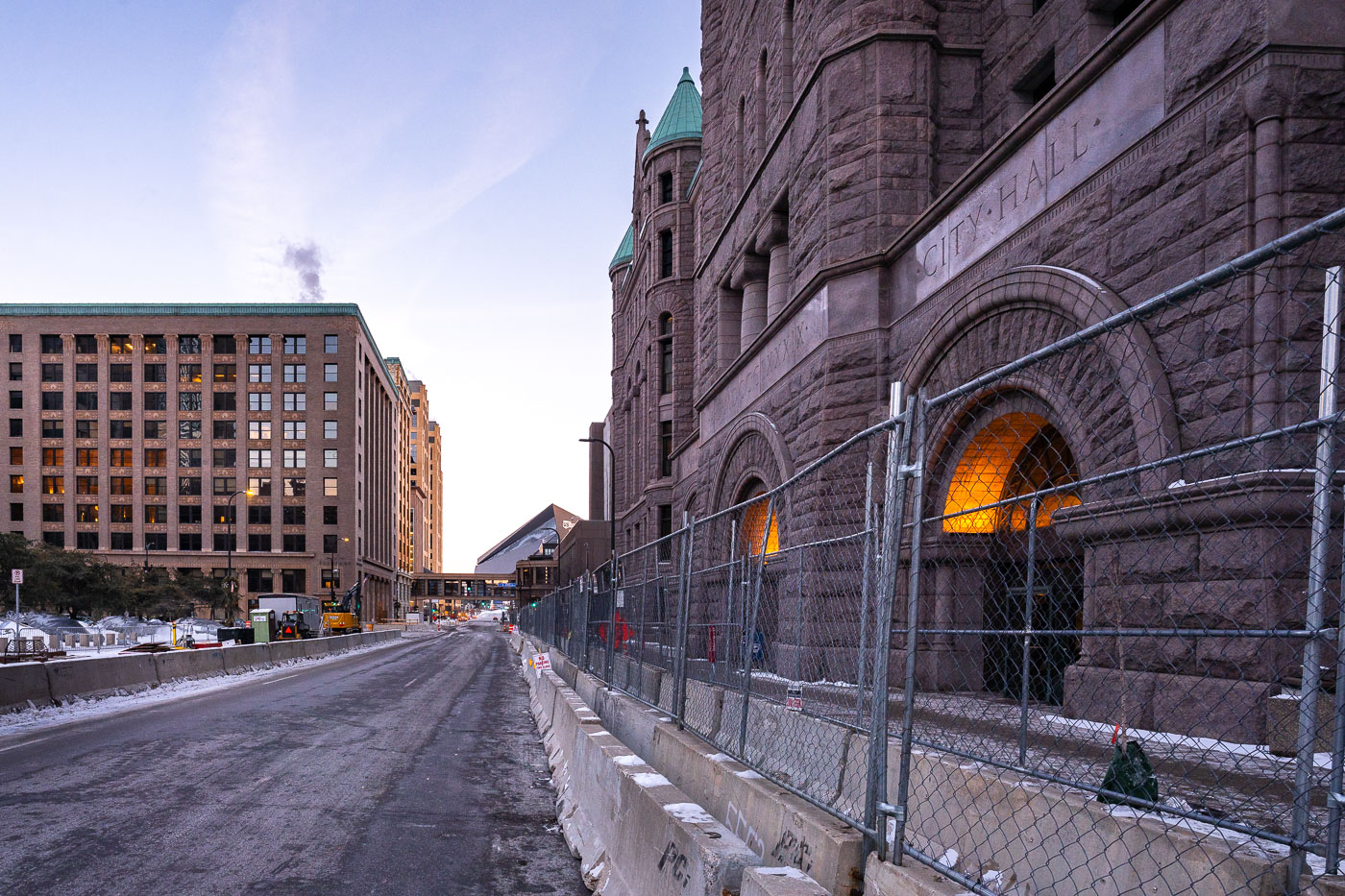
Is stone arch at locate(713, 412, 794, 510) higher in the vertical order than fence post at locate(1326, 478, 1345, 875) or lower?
higher

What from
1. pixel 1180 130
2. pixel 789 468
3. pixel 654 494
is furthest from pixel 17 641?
pixel 1180 130

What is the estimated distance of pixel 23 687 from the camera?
53.1ft

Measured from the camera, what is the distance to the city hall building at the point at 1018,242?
8.26 metres

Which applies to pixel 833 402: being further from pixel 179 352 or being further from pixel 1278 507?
pixel 179 352

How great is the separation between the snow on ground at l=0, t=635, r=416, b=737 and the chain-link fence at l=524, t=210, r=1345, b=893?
884cm

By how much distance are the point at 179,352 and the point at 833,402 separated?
329ft

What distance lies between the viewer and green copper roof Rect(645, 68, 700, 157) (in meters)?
41.3

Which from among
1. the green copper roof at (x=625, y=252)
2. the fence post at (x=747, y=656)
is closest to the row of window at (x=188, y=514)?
the green copper roof at (x=625, y=252)

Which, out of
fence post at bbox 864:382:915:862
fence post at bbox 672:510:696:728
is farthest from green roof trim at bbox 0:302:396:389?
fence post at bbox 864:382:915:862

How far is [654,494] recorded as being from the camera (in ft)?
128

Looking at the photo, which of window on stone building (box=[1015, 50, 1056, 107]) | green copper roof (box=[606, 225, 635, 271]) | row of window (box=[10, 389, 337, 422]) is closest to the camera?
window on stone building (box=[1015, 50, 1056, 107])

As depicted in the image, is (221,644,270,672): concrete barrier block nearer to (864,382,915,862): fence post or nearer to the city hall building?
the city hall building

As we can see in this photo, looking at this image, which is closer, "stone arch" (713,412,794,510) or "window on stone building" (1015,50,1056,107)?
"window on stone building" (1015,50,1056,107)

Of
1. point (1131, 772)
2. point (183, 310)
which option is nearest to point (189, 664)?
point (1131, 772)
